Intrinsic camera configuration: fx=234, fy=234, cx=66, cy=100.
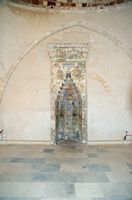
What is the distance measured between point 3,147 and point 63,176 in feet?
9.30

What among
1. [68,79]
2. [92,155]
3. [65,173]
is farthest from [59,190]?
[68,79]

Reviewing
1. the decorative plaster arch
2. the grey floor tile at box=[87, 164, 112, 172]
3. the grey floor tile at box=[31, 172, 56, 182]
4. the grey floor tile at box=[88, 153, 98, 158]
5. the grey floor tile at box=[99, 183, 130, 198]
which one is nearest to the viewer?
the grey floor tile at box=[99, 183, 130, 198]

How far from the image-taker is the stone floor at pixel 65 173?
3.25 m

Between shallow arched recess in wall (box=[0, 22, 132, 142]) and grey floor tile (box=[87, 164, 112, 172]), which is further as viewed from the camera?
shallow arched recess in wall (box=[0, 22, 132, 142])

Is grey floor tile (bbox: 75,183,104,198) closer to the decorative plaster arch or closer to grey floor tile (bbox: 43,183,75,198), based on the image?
grey floor tile (bbox: 43,183,75,198)

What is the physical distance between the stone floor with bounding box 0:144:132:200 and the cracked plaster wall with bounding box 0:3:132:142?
2.17ft

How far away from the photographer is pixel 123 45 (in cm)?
673

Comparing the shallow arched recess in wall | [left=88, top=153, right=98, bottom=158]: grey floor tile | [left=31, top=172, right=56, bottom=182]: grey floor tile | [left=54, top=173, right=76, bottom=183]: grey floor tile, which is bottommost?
[left=88, top=153, right=98, bottom=158]: grey floor tile

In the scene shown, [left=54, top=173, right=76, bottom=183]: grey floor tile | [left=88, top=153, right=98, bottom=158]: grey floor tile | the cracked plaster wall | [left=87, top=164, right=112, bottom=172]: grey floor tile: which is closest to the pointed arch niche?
the cracked plaster wall

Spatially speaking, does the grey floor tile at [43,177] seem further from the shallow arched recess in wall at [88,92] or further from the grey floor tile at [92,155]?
the shallow arched recess in wall at [88,92]

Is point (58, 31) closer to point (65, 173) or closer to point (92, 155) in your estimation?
point (92, 155)

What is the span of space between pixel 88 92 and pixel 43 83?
4.35 feet

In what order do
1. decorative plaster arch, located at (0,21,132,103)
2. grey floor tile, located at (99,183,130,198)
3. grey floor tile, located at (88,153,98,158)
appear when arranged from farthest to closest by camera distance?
decorative plaster arch, located at (0,21,132,103), grey floor tile, located at (88,153,98,158), grey floor tile, located at (99,183,130,198)

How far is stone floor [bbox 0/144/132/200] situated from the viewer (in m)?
3.25
